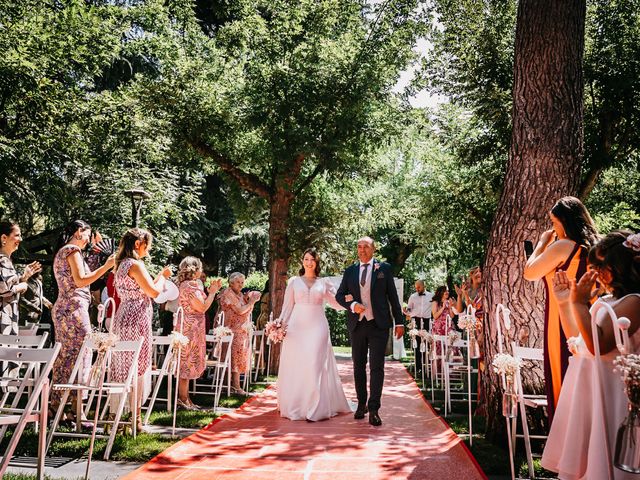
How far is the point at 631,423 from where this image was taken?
284 centimetres

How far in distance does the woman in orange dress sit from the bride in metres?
3.55

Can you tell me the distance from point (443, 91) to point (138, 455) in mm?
11943

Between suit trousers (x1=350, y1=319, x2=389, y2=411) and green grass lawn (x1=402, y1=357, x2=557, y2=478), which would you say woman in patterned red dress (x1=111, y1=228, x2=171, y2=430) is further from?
green grass lawn (x1=402, y1=357, x2=557, y2=478)

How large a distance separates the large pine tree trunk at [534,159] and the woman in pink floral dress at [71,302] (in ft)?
14.5

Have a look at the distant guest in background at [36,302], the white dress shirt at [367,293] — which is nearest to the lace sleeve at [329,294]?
the white dress shirt at [367,293]

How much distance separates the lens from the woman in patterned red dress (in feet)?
20.6

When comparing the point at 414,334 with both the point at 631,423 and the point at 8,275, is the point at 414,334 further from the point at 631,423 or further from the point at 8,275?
the point at 631,423

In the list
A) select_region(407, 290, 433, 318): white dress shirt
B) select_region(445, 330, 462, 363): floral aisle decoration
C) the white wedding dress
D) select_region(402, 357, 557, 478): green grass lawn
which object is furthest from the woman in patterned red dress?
select_region(407, 290, 433, 318): white dress shirt

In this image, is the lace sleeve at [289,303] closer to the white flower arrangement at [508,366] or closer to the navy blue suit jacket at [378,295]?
the navy blue suit jacket at [378,295]

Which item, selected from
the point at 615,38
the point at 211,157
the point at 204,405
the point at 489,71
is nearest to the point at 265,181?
the point at 211,157

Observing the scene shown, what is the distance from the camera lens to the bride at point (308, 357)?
25.4 ft

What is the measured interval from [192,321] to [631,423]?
650 centimetres

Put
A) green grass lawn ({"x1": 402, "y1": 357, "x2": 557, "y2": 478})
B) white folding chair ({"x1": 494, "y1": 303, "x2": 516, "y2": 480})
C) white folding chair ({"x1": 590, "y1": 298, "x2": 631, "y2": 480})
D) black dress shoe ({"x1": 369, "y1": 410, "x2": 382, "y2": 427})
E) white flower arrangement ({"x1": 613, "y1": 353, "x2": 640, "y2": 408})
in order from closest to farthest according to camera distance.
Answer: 1. white flower arrangement ({"x1": 613, "y1": 353, "x2": 640, "y2": 408})
2. white folding chair ({"x1": 590, "y1": 298, "x2": 631, "y2": 480})
3. white folding chair ({"x1": 494, "y1": 303, "x2": 516, "y2": 480})
4. green grass lawn ({"x1": 402, "y1": 357, "x2": 557, "y2": 478})
5. black dress shoe ({"x1": 369, "y1": 410, "x2": 382, "y2": 427})

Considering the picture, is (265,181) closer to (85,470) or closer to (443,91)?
(443,91)
